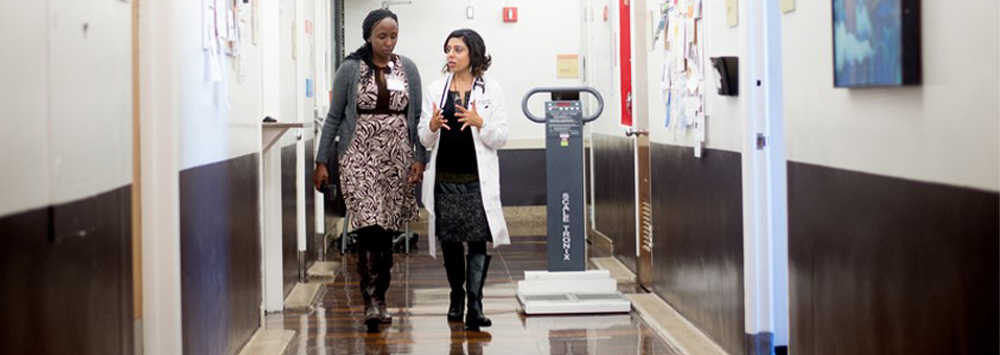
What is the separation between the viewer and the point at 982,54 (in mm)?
2473

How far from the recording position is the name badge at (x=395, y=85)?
5555 mm

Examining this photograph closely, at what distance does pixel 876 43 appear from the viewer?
296 centimetres

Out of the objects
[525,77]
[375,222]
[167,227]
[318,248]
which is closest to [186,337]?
[167,227]

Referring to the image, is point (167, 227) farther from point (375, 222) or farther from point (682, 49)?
point (682, 49)

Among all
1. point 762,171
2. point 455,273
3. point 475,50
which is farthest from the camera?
point 455,273

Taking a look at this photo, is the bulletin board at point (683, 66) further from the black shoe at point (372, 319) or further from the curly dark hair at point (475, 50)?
the black shoe at point (372, 319)

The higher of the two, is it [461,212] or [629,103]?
[629,103]

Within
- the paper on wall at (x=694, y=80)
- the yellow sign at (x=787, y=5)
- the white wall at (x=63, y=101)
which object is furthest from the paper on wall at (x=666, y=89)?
the white wall at (x=63, y=101)

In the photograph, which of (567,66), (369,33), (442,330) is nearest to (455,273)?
(442,330)

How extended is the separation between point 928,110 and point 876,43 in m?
0.29

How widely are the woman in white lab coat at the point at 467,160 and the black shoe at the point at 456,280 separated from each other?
0.30 feet

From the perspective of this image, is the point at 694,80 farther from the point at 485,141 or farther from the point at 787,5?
the point at 787,5

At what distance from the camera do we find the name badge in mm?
5555

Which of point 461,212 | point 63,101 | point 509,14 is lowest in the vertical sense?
point 461,212
